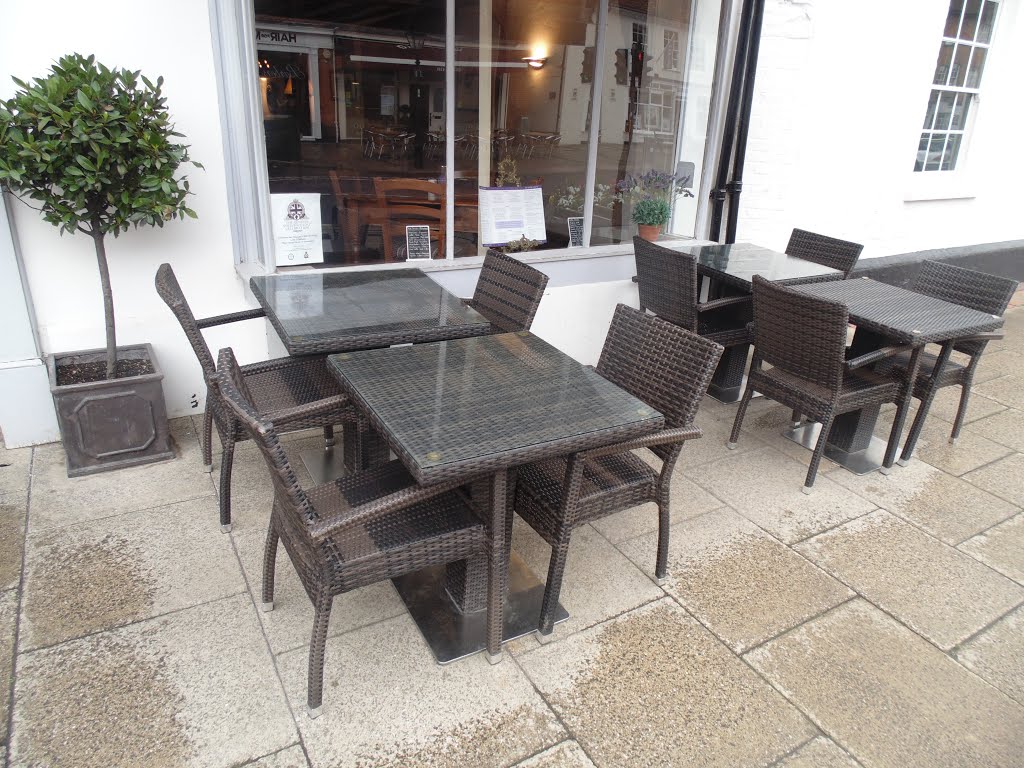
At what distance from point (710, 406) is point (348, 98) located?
3.22 m

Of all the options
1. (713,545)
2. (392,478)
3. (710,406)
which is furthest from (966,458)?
(392,478)

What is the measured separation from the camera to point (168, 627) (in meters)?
2.14

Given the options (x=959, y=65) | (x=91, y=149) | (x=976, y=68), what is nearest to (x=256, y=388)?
(x=91, y=149)

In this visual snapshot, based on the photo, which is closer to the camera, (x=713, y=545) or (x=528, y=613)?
(x=528, y=613)

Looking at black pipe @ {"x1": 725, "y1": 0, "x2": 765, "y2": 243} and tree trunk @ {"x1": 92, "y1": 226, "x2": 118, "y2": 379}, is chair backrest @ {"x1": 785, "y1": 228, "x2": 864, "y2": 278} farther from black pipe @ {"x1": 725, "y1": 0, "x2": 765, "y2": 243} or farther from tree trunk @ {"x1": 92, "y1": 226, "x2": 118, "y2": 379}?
tree trunk @ {"x1": 92, "y1": 226, "x2": 118, "y2": 379}

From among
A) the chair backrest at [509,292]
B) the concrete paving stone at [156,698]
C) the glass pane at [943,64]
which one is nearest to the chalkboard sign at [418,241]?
the chair backrest at [509,292]

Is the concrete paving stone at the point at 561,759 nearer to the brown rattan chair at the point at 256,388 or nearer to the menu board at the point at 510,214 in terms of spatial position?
the brown rattan chair at the point at 256,388

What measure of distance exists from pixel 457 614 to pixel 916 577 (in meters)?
1.74

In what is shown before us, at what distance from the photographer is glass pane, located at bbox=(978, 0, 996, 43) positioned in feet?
19.5

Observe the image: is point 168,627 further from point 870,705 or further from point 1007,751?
point 1007,751

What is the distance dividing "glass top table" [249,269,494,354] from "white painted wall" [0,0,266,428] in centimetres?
52

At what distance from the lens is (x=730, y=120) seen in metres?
4.21

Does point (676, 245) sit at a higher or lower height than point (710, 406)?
higher

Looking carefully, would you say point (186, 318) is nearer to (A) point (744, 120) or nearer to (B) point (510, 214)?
(B) point (510, 214)
